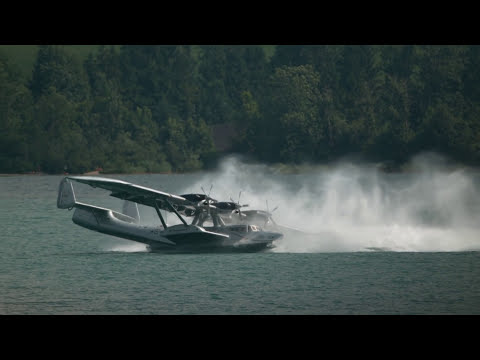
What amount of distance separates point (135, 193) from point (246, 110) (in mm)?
122317

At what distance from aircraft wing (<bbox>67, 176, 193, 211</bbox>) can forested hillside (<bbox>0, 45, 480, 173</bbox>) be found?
90.7m

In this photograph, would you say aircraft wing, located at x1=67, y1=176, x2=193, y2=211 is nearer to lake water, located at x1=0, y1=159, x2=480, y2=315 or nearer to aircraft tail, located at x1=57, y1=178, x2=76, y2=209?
aircraft tail, located at x1=57, y1=178, x2=76, y2=209

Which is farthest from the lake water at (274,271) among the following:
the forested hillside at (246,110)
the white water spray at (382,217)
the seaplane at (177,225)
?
the forested hillside at (246,110)

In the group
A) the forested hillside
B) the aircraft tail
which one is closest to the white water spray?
the aircraft tail

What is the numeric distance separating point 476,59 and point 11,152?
76907 millimetres

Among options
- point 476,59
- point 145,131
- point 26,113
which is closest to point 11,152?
point 26,113

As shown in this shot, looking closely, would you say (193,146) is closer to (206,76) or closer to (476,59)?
(206,76)

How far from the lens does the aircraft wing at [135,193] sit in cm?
3709

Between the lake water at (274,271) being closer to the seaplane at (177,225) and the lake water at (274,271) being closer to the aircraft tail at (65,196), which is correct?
the seaplane at (177,225)

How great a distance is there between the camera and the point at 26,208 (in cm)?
7425

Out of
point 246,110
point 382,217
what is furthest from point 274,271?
point 246,110

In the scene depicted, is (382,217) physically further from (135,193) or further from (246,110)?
(246,110)

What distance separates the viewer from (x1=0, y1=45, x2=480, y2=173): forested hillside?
134750 millimetres

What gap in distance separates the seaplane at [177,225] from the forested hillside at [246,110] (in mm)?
90540
